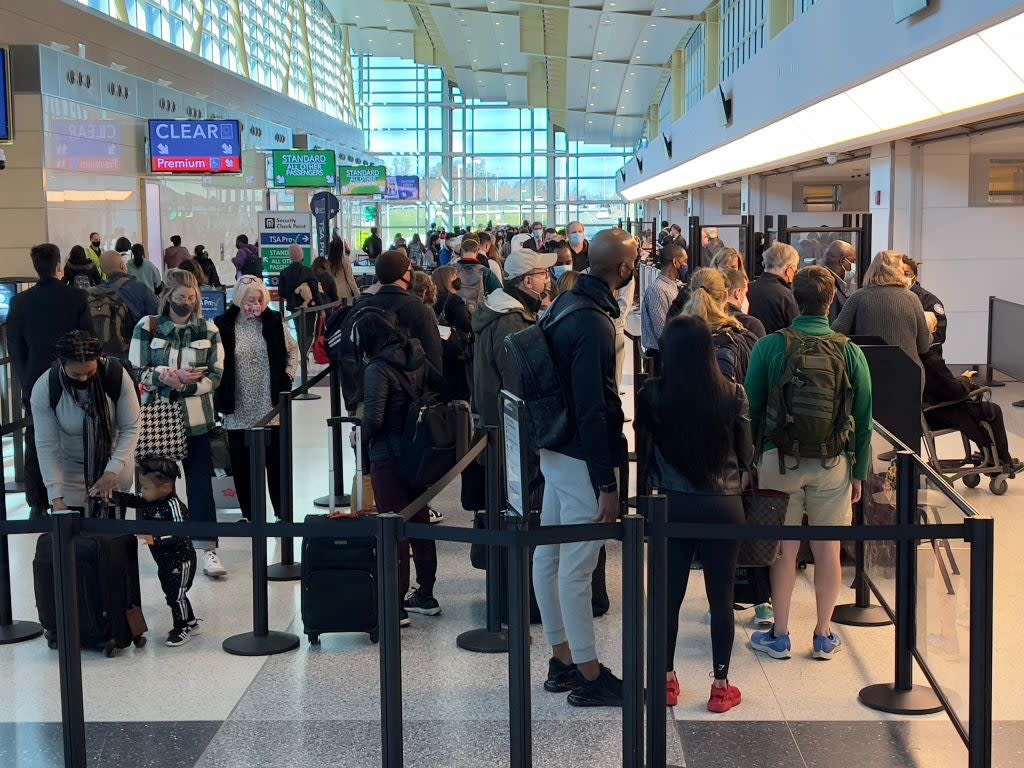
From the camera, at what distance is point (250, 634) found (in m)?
6.17

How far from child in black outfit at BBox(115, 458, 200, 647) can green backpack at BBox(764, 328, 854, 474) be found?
2918mm

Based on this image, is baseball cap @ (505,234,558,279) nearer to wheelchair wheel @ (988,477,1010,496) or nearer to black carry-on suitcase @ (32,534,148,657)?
black carry-on suitcase @ (32,534,148,657)

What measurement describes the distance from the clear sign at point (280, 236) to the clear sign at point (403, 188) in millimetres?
26327

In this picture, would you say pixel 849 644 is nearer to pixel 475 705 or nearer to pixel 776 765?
pixel 776 765

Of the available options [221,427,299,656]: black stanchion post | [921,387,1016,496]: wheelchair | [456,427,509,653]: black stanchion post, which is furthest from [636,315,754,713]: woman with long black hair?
[921,387,1016,496]: wheelchair

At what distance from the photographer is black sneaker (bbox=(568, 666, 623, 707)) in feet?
17.0

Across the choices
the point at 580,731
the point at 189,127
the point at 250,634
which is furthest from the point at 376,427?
the point at 189,127

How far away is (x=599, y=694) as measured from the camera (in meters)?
5.18

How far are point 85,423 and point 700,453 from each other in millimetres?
3133

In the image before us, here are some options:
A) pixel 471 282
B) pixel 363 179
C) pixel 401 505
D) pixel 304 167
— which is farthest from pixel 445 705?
pixel 363 179

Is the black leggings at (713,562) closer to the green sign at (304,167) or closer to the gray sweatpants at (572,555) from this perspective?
the gray sweatpants at (572,555)

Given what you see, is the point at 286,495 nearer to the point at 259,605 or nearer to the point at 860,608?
the point at 259,605

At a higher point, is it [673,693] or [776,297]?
[776,297]

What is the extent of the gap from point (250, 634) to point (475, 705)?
4.82 feet
